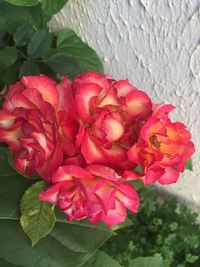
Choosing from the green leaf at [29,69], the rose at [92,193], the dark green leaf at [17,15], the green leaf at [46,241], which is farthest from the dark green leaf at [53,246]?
the dark green leaf at [17,15]

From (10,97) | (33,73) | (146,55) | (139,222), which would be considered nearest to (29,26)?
(33,73)

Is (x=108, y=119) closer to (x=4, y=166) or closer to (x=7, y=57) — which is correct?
(x=4, y=166)

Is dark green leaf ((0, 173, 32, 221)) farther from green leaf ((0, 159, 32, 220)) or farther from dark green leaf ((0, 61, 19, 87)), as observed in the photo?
dark green leaf ((0, 61, 19, 87))

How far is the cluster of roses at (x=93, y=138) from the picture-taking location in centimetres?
50

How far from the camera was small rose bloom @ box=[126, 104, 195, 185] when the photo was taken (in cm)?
50

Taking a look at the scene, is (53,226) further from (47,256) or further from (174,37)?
(174,37)

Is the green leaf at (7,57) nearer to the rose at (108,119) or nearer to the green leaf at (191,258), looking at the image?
the rose at (108,119)

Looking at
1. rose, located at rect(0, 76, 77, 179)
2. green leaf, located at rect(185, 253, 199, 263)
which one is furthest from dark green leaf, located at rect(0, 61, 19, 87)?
green leaf, located at rect(185, 253, 199, 263)

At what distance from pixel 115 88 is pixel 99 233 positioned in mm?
255

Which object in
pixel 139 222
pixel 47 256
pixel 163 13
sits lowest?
pixel 139 222

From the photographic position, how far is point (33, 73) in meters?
0.83

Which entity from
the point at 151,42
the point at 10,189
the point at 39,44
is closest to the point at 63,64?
the point at 39,44

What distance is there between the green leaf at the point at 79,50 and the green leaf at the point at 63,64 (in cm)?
4

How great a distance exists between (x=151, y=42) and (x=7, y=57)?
262 mm
